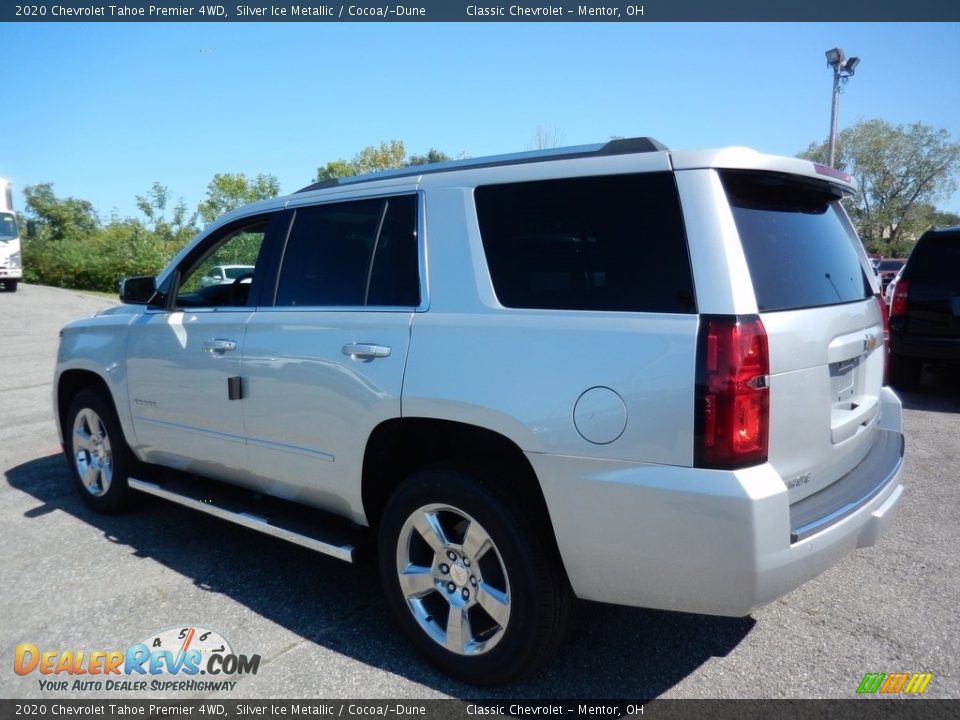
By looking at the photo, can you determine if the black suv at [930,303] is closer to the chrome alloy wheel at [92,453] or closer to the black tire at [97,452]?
the black tire at [97,452]

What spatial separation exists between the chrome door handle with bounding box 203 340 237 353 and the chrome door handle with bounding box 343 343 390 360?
84 cm

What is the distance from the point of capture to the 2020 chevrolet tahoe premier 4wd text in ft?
7.29

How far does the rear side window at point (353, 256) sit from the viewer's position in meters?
3.09

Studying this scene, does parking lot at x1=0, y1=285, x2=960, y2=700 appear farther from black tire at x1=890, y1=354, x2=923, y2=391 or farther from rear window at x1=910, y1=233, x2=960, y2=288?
black tire at x1=890, y1=354, x2=923, y2=391

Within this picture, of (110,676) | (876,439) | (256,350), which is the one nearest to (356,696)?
(110,676)

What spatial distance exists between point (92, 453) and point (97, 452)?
0.08 m

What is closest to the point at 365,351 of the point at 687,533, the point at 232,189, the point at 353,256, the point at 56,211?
the point at 353,256

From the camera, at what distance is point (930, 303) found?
752 centimetres

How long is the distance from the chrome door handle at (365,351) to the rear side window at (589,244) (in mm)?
557

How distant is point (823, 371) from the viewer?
247 cm

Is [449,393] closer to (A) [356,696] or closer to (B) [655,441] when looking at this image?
(B) [655,441]

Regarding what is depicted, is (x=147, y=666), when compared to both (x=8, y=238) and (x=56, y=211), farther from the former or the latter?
(x=56, y=211)

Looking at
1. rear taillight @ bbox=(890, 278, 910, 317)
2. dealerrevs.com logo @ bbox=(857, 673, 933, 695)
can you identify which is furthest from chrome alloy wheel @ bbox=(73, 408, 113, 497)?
rear taillight @ bbox=(890, 278, 910, 317)

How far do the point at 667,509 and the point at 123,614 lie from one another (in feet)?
8.65
